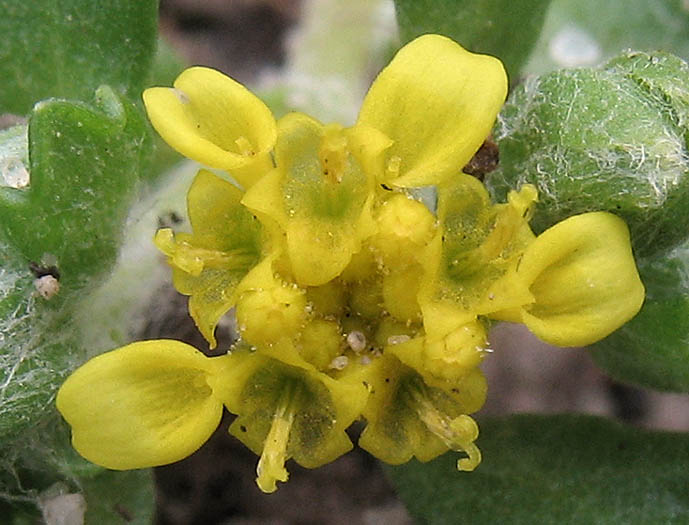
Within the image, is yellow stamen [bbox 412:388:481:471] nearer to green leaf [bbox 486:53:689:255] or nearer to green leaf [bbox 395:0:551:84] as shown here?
green leaf [bbox 486:53:689:255]

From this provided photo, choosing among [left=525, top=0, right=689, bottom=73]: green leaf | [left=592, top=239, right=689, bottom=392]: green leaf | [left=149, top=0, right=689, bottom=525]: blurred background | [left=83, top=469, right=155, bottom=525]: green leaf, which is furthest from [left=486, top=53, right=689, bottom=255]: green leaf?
[left=525, top=0, right=689, bottom=73]: green leaf

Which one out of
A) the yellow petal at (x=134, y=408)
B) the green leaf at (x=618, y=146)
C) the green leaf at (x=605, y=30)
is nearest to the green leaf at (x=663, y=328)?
the green leaf at (x=618, y=146)

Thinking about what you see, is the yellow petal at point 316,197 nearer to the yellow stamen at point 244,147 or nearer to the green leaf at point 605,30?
the yellow stamen at point 244,147

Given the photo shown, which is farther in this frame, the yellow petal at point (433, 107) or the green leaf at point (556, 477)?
the green leaf at point (556, 477)

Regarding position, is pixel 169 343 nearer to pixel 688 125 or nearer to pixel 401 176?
pixel 401 176

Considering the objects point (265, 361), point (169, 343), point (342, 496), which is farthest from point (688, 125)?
point (342, 496)

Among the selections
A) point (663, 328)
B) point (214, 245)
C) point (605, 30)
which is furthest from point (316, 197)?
point (605, 30)

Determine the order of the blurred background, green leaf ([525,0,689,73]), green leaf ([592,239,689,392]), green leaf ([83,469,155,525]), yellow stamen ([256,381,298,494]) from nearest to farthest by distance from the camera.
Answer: yellow stamen ([256,381,298,494]) < green leaf ([592,239,689,392]) < green leaf ([83,469,155,525]) < the blurred background < green leaf ([525,0,689,73])
